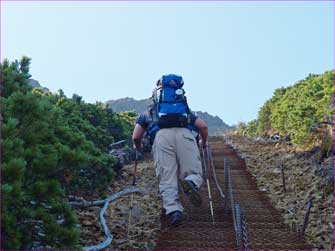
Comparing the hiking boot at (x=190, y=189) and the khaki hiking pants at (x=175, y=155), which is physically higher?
the khaki hiking pants at (x=175, y=155)

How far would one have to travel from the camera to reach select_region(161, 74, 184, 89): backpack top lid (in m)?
5.16

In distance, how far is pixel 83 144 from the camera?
4.34 meters

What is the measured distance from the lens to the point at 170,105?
16.5 ft

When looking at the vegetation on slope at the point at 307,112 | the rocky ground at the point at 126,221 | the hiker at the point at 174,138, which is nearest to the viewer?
the rocky ground at the point at 126,221

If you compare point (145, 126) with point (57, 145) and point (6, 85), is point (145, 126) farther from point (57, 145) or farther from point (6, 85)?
point (57, 145)

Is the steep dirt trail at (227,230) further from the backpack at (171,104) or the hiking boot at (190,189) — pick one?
the backpack at (171,104)

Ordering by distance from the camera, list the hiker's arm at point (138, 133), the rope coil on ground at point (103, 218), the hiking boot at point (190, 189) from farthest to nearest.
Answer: the hiker's arm at point (138, 133)
the hiking boot at point (190, 189)
the rope coil on ground at point (103, 218)

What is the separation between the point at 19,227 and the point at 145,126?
2238 millimetres

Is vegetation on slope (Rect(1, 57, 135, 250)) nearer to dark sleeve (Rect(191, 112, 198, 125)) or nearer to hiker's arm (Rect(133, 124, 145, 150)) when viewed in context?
hiker's arm (Rect(133, 124, 145, 150))

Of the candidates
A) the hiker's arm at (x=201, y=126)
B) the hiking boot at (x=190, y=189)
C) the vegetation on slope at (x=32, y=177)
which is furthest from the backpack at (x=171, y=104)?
the vegetation on slope at (x=32, y=177)

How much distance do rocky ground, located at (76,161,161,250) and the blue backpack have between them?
907mm

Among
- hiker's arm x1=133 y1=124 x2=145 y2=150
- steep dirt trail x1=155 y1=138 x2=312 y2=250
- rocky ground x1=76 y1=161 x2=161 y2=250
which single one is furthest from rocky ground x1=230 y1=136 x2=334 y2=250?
hiker's arm x1=133 y1=124 x2=145 y2=150

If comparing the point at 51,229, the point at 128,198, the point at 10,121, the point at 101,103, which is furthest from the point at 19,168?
the point at 101,103

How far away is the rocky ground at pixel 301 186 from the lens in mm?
5285
